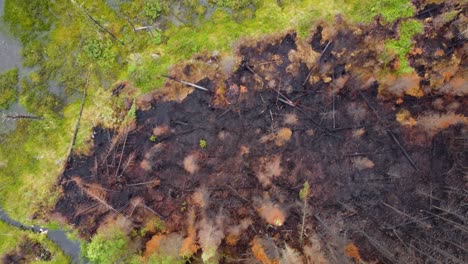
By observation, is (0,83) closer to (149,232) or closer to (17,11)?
(17,11)

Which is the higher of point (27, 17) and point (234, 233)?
point (27, 17)

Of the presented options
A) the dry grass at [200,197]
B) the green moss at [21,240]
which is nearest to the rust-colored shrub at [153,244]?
the dry grass at [200,197]

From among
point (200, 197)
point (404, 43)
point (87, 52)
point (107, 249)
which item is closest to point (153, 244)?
point (107, 249)

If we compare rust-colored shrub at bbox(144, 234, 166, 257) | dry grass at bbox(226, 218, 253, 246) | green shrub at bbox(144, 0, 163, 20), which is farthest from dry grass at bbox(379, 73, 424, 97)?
rust-colored shrub at bbox(144, 234, 166, 257)

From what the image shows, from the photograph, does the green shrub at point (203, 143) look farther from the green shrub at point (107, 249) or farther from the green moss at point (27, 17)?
the green moss at point (27, 17)

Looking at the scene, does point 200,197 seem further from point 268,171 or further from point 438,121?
point 438,121

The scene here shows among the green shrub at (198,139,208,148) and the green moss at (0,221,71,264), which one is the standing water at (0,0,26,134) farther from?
the green shrub at (198,139,208,148)

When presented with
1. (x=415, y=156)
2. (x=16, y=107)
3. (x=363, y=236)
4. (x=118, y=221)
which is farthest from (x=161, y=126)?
(x=415, y=156)
